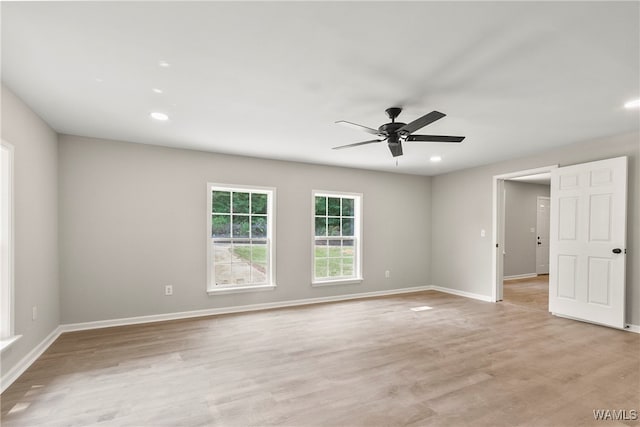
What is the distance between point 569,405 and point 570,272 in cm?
278

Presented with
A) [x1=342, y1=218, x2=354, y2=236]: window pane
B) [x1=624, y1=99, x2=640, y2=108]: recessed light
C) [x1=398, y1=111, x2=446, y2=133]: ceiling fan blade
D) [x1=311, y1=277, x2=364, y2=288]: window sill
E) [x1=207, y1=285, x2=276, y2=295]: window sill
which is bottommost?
[x1=311, y1=277, x2=364, y2=288]: window sill

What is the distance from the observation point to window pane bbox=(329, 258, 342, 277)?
582 cm

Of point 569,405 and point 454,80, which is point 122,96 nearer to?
point 454,80

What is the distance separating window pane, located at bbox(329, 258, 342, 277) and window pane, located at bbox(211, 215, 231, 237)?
77.1 inches

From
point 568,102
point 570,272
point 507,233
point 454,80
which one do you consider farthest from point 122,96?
point 507,233

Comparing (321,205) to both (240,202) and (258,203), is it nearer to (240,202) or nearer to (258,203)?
(258,203)

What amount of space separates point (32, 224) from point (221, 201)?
227cm

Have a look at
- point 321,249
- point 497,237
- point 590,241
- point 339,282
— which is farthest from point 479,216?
point 321,249

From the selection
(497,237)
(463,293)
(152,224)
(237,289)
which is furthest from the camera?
(463,293)

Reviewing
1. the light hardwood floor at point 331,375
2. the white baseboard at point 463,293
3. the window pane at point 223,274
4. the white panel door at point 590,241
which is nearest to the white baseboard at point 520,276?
the white baseboard at point 463,293

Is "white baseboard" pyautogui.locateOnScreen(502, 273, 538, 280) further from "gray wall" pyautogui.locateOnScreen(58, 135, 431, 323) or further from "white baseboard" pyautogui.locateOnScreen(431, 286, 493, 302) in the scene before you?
"gray wall" pyautogui.locateOnScreen(58, 135, 431, 323)

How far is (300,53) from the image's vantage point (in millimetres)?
2105

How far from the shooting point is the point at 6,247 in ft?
8.66

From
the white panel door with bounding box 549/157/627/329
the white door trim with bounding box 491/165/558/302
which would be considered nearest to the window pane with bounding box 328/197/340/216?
the white door trim with bounding box 491/165/558/302
